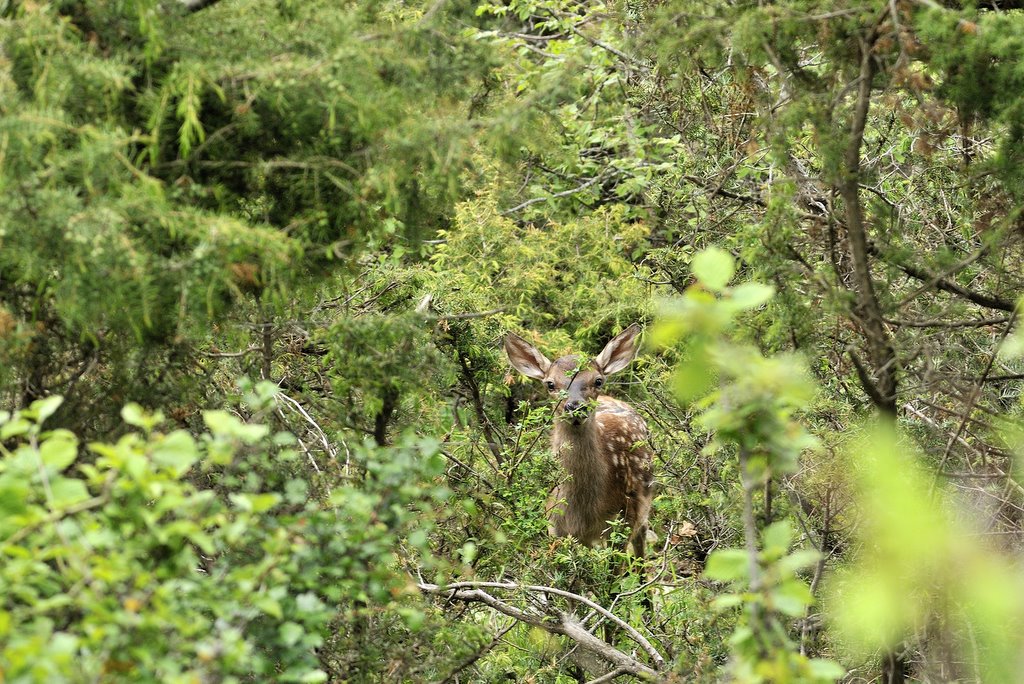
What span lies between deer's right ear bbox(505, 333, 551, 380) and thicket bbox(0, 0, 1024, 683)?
0.95 metres

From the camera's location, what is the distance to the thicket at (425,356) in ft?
10.3

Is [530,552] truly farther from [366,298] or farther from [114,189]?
[114,189]

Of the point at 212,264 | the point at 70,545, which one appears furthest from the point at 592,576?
the point at 70,545

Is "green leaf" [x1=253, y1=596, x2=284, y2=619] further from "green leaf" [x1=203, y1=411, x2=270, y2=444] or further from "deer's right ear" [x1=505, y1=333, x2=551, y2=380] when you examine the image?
"deer's right ear" [x1=505, y1=333, x2=551, y2=380]

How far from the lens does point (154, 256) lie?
161 inches

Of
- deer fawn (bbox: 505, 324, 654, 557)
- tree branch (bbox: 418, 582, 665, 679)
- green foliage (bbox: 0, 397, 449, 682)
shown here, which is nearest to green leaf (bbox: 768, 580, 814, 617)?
green foliage (bbox: 0, 397, 449, 682)

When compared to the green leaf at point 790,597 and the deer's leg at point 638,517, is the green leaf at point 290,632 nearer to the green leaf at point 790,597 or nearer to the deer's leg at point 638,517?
the green leaf at point 790,597

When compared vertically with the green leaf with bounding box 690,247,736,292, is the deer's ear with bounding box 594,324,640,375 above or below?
below

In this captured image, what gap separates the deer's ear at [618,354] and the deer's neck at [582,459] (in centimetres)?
42

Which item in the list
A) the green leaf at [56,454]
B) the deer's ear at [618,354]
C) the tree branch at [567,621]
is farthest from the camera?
the deer's ear at [618,354]

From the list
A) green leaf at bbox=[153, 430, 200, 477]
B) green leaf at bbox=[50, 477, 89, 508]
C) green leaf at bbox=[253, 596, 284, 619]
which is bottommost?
green leaf at bbox=[253, 596, 284, 619]

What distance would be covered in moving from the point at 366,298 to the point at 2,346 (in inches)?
116

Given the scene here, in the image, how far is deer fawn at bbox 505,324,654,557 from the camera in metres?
8.81

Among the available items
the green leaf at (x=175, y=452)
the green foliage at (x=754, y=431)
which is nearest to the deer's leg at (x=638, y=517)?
the green foliage at (x=754, y=431)
